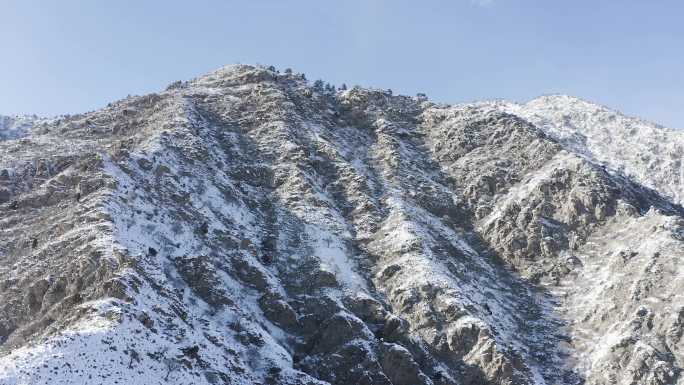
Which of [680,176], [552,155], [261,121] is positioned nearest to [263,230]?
[261,121]

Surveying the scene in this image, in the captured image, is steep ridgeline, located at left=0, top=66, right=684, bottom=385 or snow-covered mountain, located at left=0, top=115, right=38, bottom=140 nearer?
steep ridgeline, located at left=0, top=66, right=684, bottom=385

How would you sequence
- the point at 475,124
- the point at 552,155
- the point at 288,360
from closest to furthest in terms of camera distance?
the point at 288,360 → the point at 552,155 → the point at 475,124

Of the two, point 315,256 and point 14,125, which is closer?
point 315,256

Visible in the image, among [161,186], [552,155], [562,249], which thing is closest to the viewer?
[161,186]

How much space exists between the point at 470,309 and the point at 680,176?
9401 cm

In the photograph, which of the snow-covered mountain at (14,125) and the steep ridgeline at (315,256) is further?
the snow-covered mountain at (14,125)

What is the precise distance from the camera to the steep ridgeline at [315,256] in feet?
204

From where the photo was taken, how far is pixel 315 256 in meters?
85.4

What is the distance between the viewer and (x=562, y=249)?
9606 cm

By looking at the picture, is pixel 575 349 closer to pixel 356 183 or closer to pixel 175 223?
pixel 356 183

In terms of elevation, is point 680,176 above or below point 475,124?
above

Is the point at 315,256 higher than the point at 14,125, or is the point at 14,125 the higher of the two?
the point at 14,125

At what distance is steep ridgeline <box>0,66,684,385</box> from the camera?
62094 mm

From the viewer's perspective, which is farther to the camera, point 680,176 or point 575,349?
point 680,176
